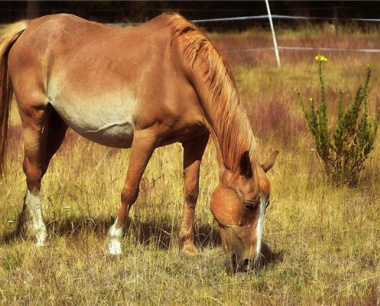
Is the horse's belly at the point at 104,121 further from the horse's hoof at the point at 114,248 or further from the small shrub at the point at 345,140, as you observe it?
the small shrub at the point at 345,140

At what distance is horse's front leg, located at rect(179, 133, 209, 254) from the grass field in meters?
0.09

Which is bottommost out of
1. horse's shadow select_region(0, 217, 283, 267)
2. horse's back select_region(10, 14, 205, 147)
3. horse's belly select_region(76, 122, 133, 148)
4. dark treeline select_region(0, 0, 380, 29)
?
dark treeline select_region(0, 0, 380, 29)

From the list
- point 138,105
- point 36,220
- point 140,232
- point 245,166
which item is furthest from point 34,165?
point 245,166

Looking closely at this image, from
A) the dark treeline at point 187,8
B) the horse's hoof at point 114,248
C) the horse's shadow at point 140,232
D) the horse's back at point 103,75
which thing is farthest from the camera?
the dark treeline at point 187,8

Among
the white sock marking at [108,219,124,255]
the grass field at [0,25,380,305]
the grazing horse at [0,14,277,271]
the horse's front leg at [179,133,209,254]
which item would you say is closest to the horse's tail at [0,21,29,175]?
the grazing horse at [0,14,277,271]

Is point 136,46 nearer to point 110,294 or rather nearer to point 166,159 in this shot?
point 110,294

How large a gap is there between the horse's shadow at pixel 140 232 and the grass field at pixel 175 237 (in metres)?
0.01

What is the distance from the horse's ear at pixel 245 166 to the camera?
491 cm

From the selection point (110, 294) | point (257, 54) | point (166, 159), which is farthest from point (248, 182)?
point (257, 54)

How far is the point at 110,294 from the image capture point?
4816 millimetres

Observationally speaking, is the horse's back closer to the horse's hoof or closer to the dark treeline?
the horse's hoof

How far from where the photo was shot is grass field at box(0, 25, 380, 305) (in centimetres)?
484

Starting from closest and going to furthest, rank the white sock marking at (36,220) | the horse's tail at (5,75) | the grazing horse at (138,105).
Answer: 1. the grazing horse at (138,105)
2. the white sock marking at (36,220)
3. the horse's tail at (5,75)

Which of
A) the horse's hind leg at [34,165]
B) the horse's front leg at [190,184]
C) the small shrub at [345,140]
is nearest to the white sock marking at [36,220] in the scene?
the horse's hind leg at [34,165]
